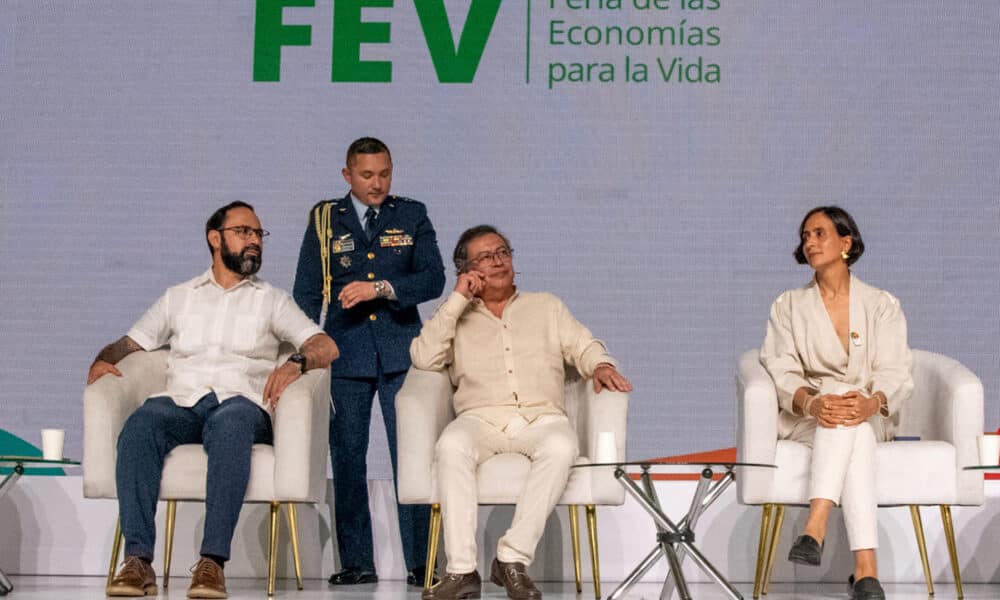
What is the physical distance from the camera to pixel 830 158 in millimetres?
6062

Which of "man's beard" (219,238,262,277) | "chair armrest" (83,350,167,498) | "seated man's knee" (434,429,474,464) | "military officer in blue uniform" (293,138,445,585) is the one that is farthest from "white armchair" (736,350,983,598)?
"chair armrest" (83,350,167,498)

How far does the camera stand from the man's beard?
495cm

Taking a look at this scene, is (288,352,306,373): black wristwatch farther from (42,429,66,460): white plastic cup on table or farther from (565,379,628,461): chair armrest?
(565,379,628,461): chair armrest

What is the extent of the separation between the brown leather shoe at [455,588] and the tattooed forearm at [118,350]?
1330 mm

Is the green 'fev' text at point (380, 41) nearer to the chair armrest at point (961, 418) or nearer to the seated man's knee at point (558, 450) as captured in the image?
the seated man's knee at point (558, 450)

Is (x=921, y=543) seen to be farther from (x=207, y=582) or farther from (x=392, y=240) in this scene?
(x=207, y=582)

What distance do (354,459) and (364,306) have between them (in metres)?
0.53

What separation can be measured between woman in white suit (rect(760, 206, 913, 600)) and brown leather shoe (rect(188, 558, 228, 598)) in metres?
1.78

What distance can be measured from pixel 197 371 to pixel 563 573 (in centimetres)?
146

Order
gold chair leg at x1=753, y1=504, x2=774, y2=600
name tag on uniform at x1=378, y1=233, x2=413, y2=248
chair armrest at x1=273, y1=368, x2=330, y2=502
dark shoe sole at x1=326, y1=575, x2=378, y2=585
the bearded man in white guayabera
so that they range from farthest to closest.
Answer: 1. name tag on uniform at x1=378, y1=233, x2=413, y2=248
2. dark shoe sole at x1=326, y1=575, x2=378, y2=585
3. gold chair leg at x1=753, y1=504, x2=774, y2=600
4. chair armrest at x1=273, y1=368, x2=330, y2=502
5. the bearded man in white guayabera

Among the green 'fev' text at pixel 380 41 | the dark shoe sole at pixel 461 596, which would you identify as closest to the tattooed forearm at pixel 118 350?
the dark shoe sole at pixel 461 596

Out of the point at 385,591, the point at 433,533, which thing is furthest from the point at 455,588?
the point at 385,591

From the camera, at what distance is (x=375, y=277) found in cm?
515

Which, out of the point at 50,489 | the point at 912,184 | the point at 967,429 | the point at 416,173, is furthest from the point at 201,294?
the point at 912,184
